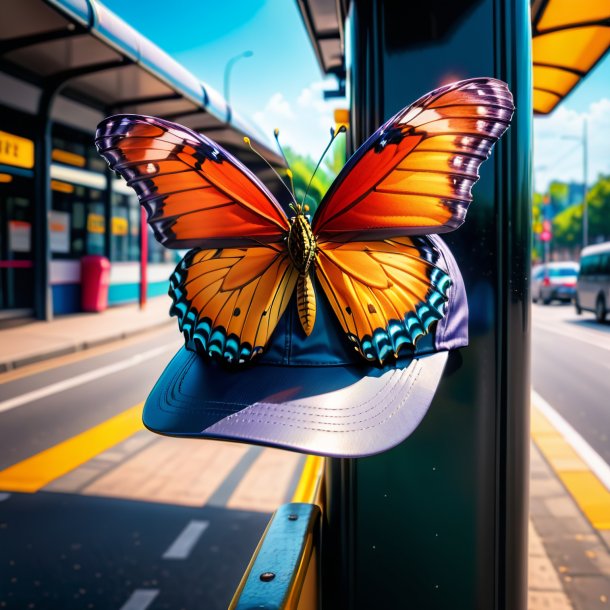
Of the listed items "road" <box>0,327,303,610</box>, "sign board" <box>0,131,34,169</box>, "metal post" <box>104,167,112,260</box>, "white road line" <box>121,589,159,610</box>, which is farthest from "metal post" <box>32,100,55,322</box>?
"white road line" <box>121,589,159,610</box>

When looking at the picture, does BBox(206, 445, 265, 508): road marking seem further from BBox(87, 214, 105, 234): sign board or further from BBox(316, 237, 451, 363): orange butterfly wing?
BBox(87, 214, 105, 234): sign board

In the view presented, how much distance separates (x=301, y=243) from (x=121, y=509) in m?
2.90

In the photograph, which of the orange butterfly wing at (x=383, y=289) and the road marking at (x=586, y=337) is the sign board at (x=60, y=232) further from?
the orange butterfly wing at (x=383, y=289)

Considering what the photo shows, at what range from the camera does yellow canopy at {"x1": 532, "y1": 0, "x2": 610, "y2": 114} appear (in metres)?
1.79

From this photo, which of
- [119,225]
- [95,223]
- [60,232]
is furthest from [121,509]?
[119,225]

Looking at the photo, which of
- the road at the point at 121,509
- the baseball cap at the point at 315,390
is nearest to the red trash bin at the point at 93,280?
the road at the point at 121,509

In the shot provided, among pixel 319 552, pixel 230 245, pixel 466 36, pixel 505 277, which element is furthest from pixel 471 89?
pixel 319 552

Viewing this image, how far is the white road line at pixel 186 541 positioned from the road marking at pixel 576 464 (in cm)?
215

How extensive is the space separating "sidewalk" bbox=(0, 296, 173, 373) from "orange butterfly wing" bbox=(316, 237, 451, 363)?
737cm

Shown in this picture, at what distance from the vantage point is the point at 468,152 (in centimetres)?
87

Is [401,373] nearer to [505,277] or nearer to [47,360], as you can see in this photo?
[505,277]

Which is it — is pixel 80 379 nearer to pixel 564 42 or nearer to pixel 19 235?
pixel 19 235

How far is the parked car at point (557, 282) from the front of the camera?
21.6 meters

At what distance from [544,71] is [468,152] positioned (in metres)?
1.89
